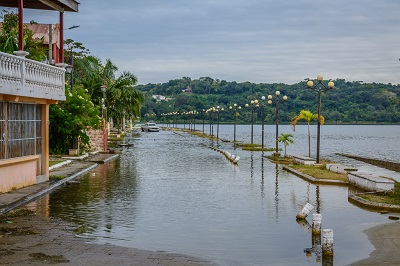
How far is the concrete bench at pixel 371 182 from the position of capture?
2173cm

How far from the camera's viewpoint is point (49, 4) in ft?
78.0

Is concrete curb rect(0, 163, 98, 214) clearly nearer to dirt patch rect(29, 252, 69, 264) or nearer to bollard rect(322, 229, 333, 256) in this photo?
dirt patch rect(29, 252, 69, 264)

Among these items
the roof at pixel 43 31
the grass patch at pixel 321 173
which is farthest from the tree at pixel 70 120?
the grass patch at pixel 321 173

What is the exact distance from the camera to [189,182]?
26250 mm

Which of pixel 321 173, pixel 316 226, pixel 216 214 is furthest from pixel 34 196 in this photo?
pixel 321 173

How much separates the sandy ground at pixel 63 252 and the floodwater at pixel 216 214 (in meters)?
0.56

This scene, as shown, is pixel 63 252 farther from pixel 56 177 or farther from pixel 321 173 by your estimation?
pixel 321 173

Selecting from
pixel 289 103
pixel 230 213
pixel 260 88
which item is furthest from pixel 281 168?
pixel 260 88

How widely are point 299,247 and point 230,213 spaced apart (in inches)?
185

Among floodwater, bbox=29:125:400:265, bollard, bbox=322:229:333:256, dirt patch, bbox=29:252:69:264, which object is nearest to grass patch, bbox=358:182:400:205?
floodwater, bbox=29:125:400:265

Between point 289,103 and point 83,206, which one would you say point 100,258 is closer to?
point 83,206

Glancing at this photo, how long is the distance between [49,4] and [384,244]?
628 inches

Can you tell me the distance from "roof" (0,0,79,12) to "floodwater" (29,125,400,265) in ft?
23.2

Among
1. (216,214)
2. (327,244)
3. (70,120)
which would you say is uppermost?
(70,120)
